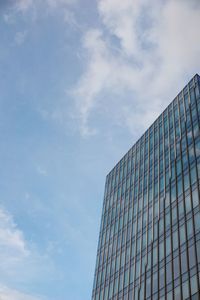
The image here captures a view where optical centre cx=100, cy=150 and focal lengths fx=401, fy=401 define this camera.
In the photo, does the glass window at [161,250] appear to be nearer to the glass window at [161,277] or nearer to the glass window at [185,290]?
the glass window at [161,277]

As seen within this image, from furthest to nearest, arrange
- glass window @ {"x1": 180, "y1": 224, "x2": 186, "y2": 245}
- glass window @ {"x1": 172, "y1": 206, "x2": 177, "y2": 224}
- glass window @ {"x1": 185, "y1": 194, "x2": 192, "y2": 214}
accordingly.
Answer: glass window @ {"x1": 172, "y1": 206, "x2": 177, "y2": 224}
glass window @ {"x1": 185, "y1": 194, "x2": 192, "y2": 214}
glass window @ {"x1": 180, "y1": 224, "x2": 186, "y2": 245}

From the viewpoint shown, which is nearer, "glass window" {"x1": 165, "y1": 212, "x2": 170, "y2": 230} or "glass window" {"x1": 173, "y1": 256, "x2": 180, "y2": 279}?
"glass window" {"x1": 173, "y1": 256, "x2": 180, "y2": 279}

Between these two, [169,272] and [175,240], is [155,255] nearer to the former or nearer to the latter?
[175,240]

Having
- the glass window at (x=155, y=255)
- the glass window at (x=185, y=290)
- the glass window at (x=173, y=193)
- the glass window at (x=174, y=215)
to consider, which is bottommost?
the glass window at (x=185, y=290)

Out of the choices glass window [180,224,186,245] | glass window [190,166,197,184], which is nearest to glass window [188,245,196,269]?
glass window [180,224,186,245]

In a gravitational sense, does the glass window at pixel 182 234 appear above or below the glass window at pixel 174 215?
below

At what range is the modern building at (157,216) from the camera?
46.9m

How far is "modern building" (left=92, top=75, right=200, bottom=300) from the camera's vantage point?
46938 millimetres

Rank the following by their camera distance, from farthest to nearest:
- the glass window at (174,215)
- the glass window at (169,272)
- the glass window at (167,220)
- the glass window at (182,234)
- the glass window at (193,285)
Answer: the glass window at (167,220) → the glass window at (174,215) → the glass window at (182,234) → the glass window at (169,272) → the glass window at (193,285)

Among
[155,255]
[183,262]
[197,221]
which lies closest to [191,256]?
[183,262]

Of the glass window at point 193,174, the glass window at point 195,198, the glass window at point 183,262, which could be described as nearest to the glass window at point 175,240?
the glass window at point 183,262

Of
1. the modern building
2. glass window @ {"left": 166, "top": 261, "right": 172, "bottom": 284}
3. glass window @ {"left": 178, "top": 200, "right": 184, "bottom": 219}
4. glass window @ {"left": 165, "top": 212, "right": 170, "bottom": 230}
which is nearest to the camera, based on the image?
glass window @ {"left": 166, "top": 261, "right": 172, "bottom": 284}

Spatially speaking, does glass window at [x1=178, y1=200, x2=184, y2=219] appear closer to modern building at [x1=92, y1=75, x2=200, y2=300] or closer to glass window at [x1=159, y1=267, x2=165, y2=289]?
modern building at [x1=92, y1=75, x2=200, y2=300]

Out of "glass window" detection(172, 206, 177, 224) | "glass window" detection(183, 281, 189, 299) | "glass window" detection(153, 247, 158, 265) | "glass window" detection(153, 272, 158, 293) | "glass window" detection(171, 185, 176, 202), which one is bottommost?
"glass window" detection(183, 281, 189, 299)
